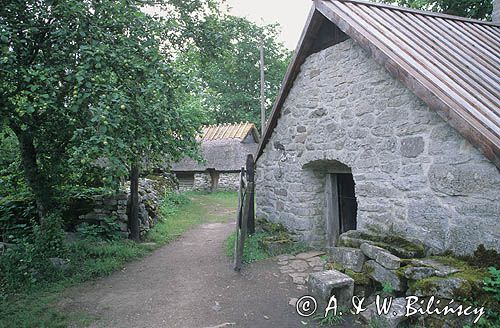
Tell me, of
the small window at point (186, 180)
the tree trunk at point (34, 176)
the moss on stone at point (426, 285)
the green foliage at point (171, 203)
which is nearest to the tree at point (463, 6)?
the moss on stone at point (426, 285)

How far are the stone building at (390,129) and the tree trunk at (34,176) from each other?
4.41 metres

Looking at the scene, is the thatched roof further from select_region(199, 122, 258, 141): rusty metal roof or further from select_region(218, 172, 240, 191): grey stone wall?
select_region(218, 172, 240, 191): grey stone wall

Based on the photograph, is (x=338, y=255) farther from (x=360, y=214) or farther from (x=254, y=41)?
(x=254, y=41)

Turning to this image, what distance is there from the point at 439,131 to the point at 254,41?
82.7 feet

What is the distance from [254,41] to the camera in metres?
27.0

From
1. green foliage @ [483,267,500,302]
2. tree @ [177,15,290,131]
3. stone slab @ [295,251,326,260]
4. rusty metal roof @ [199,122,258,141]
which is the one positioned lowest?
stone slab @ [295,251,326,260]

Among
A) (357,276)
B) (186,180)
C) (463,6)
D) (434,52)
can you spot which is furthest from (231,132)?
(357,276)

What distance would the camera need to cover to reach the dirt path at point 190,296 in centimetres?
391

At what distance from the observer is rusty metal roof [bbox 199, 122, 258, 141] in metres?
19.1

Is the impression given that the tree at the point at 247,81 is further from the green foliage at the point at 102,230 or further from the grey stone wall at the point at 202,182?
the green foliage at the point at 102,230

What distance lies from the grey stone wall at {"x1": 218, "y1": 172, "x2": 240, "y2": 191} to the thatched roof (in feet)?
1.68

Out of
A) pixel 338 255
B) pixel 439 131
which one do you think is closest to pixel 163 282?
pixel 338 255

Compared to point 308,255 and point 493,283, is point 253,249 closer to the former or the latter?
point 308,255

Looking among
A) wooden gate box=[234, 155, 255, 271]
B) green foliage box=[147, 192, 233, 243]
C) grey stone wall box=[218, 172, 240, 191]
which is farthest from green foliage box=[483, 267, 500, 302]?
grey stone wall box=[218, 172, 240, 191]
